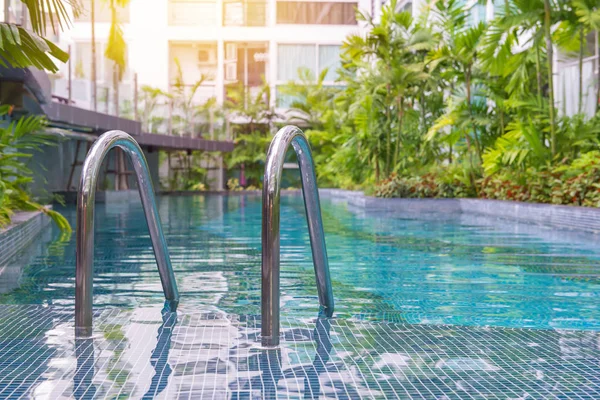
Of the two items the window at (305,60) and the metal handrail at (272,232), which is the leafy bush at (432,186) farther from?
the window at (305,60)

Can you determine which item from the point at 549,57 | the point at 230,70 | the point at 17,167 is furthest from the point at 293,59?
the point at 17,167

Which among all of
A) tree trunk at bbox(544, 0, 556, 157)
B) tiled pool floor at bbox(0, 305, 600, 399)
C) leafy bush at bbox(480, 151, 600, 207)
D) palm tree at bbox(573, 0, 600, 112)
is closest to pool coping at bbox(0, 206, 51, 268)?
tiled pool floor at bbox(0, 305, 600, 399)

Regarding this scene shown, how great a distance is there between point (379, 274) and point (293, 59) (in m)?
36.6

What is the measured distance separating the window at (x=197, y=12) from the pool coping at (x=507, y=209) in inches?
869

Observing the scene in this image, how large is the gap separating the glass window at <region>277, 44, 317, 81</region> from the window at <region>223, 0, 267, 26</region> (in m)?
1.81

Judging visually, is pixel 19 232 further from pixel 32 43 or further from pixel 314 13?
pixel 314 13

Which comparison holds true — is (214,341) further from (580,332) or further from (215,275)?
(215,275)

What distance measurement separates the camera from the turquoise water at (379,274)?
5.25 meters

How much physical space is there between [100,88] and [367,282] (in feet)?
49.4

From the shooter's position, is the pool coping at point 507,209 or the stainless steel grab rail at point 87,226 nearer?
the stainless steel grab rail at point 87,226

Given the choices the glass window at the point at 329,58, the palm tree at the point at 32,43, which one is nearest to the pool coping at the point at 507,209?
the palm tree at the point at 32,43

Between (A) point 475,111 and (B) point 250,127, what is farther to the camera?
(B) point 250,127

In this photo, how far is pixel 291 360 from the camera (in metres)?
3.31

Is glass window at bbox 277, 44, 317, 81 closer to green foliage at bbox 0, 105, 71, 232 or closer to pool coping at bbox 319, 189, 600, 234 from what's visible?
pool coping at bbox 319, 189, 600, 234
